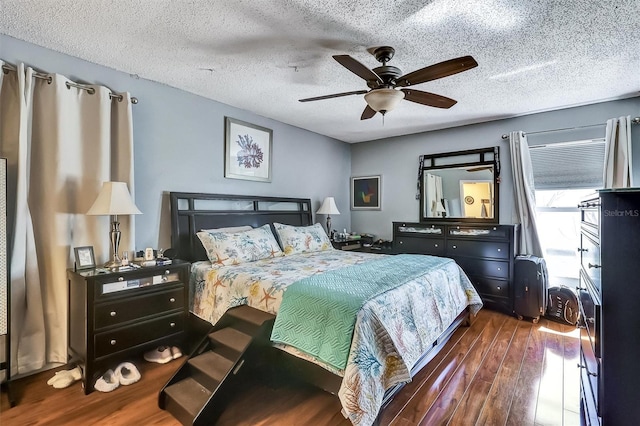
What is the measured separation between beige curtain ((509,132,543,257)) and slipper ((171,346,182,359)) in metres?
4.07

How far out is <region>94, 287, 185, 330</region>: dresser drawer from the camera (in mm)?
2223

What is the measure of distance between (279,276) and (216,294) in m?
0.62

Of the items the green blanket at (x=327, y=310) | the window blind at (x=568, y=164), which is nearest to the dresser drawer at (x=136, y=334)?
the green blanket at (x=327, y=310)

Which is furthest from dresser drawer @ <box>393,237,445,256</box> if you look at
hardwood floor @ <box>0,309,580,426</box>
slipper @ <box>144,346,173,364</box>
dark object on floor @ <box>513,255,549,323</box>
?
slipper @ <box>144,346,173,364</box>

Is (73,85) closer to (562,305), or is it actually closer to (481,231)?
(481,231)

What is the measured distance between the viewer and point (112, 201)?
2373 mm

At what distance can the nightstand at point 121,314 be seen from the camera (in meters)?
2.17

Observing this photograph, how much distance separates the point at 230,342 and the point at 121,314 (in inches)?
35.9

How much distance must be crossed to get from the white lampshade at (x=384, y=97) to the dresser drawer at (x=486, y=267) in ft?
8.66

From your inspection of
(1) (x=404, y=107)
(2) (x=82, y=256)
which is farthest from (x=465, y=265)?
(2) (x=82, y=256)

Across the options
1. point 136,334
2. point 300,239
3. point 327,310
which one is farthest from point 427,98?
point 136,334

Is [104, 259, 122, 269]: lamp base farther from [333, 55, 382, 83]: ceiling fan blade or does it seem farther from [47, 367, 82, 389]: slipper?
[333, 55, 382, 83]: ceiling fan blade

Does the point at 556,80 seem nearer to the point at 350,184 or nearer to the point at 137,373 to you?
the point at 350,184

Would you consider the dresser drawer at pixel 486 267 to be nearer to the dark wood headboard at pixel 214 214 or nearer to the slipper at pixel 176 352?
the dark wood headboard at pixel 214 214
